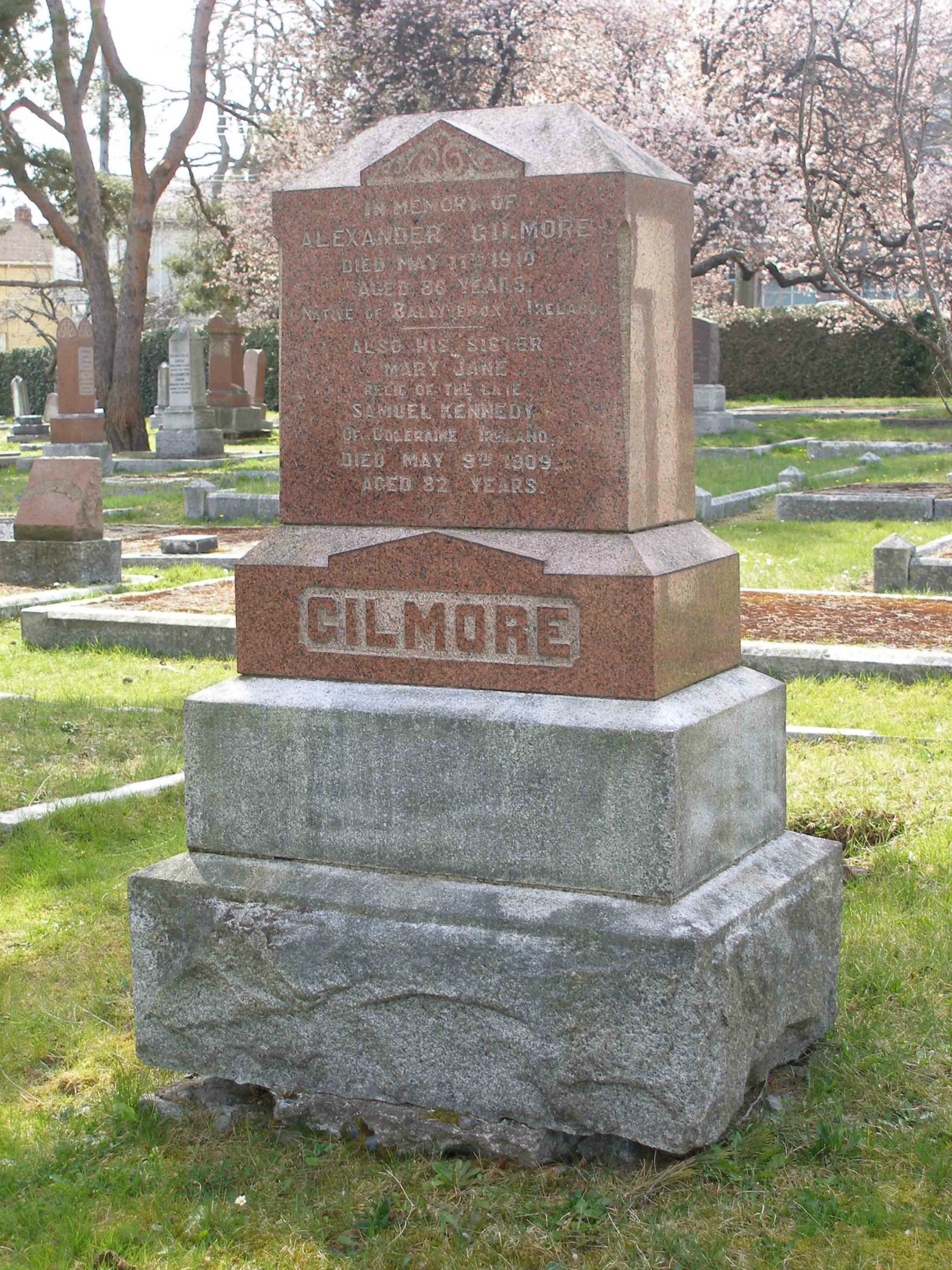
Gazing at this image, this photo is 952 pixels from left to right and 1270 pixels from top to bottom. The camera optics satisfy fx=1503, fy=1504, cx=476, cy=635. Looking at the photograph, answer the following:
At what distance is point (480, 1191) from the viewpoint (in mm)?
2992

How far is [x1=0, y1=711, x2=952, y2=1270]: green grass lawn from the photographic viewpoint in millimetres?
2807

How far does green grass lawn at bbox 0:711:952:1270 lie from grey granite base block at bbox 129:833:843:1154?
0.12m

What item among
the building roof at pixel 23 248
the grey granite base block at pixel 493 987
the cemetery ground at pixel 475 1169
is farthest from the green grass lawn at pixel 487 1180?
the building roof at pixel 23 248

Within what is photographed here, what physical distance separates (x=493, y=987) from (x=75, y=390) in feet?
72.8

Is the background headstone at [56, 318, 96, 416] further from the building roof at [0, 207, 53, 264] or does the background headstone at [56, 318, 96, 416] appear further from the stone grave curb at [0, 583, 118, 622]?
the building roof at [0, 207, 53, 264]

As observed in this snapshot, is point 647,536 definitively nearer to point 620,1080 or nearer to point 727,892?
point 727,892

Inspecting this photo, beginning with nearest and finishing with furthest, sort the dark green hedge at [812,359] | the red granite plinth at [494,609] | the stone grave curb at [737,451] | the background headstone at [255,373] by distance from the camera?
the red granite plinth at [494,609] → the stone grave curb at [737,451] → the background headstone at [255,373] → the dark green hedge at [812,359]

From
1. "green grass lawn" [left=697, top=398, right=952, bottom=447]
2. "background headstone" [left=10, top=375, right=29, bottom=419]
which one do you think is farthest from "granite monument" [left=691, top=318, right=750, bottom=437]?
"background headstone" [left=10, top=375, right=29, bottom=419]

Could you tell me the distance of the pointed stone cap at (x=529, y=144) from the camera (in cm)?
328

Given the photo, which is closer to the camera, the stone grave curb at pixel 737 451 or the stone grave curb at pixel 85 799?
the stone grave curb at pixel 85 799

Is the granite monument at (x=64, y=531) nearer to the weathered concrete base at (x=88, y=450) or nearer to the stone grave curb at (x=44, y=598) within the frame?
the stone grave curb at (x=44, y=598)

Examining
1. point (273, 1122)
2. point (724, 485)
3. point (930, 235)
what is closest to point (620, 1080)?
point (273, 1122)

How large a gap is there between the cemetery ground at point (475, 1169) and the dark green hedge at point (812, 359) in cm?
3037

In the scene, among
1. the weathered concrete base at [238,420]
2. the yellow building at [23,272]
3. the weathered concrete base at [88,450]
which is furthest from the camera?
the yellow building at [23,272]
